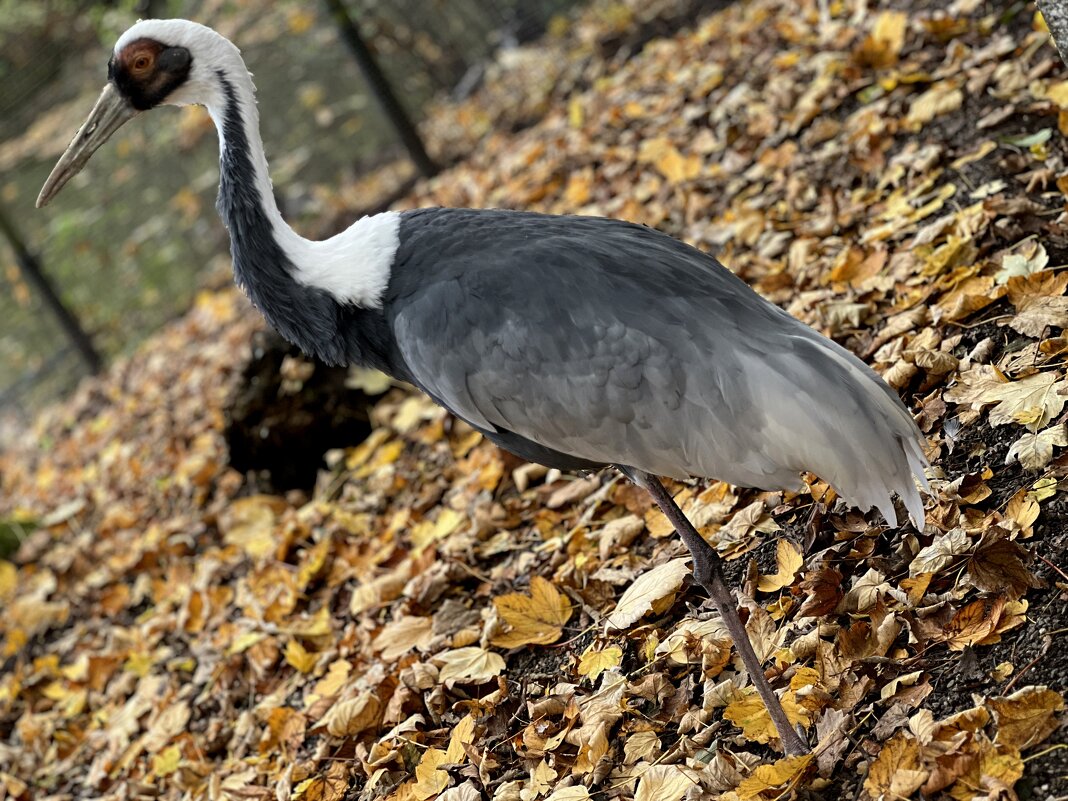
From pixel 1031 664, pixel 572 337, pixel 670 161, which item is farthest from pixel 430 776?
pixel 670 161

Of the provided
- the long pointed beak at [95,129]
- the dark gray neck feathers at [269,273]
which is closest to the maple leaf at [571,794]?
the dark gray neck feathers at [269,273]

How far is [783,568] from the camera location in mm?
3143

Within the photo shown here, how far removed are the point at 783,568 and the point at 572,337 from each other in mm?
957

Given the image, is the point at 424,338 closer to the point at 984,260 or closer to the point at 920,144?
the point at 984,260

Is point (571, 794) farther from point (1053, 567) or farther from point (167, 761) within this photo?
point (167, 761)

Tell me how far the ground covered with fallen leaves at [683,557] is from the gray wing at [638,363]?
42cm

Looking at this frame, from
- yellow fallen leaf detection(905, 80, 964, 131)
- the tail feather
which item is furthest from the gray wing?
yellow fallen leaf detection(905, 80, 964, 131)

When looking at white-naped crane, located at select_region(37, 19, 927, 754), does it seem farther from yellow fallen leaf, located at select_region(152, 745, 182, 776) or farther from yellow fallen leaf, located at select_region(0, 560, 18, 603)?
yellow fallen leaf, located at select_region(0, 560, 18, 603)

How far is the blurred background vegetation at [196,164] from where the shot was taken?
8.43m

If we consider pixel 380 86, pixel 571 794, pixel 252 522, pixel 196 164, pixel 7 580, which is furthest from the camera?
pixel 196 164

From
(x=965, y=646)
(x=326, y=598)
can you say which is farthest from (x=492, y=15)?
(x=965, y=646)

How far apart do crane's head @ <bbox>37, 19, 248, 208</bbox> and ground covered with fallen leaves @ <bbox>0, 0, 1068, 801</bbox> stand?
190 centimetres

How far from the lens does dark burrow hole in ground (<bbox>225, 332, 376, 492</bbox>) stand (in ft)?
18.1

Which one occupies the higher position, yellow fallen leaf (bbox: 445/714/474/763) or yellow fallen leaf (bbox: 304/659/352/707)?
yellow fallen leaf (bbox: 304/659/352/707)
